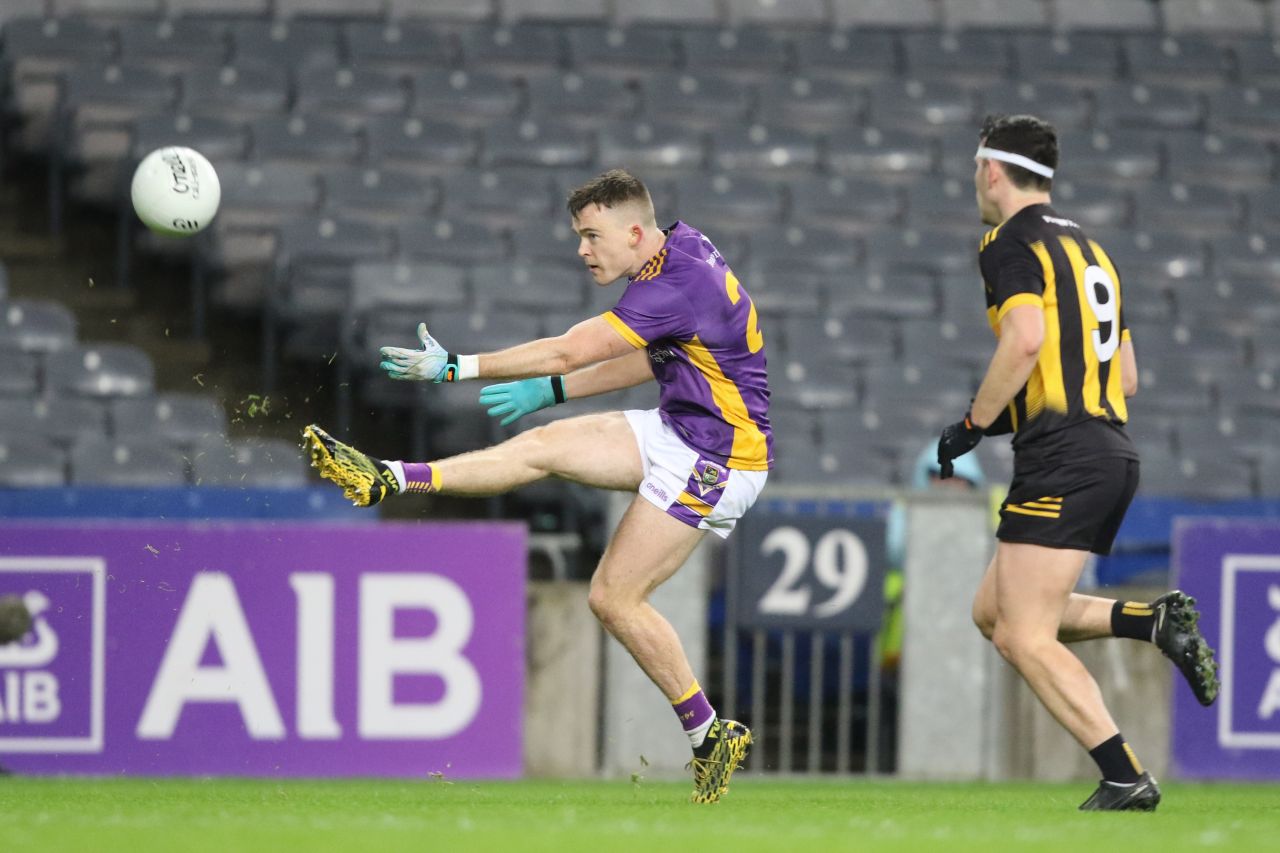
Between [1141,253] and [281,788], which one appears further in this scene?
[1141,253]

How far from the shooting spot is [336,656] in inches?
340

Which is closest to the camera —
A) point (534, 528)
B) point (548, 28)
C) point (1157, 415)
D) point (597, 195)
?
point (597, 195)

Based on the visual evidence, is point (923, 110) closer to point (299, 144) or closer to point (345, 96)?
point (345, 96)

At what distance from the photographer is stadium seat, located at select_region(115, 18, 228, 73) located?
13141 mm

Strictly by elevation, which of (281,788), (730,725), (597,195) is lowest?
(281,788)

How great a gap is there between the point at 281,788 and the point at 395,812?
6.24 ft

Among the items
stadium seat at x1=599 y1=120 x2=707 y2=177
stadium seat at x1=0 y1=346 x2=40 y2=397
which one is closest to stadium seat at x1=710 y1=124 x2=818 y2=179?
stadium seat at x1=599 y1=120 x2=707 y2=177

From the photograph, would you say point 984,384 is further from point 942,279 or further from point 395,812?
point 942,279

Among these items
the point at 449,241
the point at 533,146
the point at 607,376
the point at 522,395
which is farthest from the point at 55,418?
the point at 607,376

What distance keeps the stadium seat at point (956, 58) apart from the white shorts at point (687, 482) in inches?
322

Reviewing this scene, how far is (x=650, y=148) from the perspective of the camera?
43.1ft

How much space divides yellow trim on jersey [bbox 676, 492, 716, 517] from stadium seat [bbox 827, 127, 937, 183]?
7.27 meters

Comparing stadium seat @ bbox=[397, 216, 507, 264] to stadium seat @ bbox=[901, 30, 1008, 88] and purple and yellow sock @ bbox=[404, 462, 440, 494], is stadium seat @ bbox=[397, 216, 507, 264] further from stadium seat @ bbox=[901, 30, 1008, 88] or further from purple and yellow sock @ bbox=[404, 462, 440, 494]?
purple and yellow sock @ bbox=[404, 462, 440, 494]

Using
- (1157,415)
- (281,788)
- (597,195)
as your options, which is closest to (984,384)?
(597,195)
